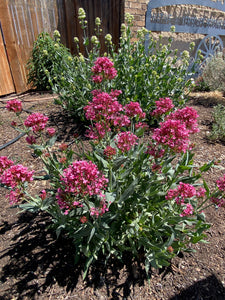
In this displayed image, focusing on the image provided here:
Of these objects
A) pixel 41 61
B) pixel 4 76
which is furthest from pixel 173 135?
pixel 4 76

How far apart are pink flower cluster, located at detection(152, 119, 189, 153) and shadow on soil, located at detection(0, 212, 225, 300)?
4.04 feet

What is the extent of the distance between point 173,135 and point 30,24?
574cm

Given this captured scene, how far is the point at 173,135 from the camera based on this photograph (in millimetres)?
1524

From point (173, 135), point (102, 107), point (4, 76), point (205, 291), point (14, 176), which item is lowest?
point (205, 291)

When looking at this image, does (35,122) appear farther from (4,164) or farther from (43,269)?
(43,269)

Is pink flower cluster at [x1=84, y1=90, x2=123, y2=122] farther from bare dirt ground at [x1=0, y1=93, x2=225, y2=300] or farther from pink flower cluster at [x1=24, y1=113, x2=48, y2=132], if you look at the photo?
bare dirt ground at [x1=0, y1=93, x2=225, y2=300]

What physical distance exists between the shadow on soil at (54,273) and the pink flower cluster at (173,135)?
123cm

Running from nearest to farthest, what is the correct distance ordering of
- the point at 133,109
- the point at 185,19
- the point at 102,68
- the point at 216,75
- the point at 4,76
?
the point at 133,109 → the point at 102,68 → the point at 4,76 → the point at 216,75 → the point at 185,19

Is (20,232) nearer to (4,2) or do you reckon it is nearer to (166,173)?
(166,173)

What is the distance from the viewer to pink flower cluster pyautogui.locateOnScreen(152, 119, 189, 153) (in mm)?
1513

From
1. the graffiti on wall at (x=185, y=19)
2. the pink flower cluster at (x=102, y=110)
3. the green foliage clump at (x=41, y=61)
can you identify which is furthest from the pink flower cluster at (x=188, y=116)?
the graffiti on wall at (x=185, y=19)

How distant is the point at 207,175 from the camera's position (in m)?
3.09

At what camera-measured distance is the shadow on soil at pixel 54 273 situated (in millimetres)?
1812

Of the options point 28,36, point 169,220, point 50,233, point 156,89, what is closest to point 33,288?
point 50,233
